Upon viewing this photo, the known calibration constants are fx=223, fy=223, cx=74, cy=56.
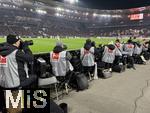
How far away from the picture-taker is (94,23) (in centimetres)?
7931

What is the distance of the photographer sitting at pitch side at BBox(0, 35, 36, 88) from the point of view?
3.86 m

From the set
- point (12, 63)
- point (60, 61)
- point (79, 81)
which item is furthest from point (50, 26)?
point (12, 63)

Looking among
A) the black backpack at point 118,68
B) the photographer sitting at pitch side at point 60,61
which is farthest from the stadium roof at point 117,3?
the photographer sitting at pitch side at point 60,61

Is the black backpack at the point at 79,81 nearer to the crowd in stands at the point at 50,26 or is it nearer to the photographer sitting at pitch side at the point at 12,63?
the photographer sitting at pitch side at the point at 12,63

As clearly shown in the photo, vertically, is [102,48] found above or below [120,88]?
above

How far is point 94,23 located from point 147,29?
23.4 m

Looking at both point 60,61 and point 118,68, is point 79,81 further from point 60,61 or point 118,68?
point 118,68

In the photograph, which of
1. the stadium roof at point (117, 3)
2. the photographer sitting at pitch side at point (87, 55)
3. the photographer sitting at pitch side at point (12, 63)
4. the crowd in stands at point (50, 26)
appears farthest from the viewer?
the stadium roof at point (117, 3)

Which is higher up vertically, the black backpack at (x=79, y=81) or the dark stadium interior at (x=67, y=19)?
the dark stadium interior at (x=67, y=19)

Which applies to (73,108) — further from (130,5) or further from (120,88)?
(130,5)

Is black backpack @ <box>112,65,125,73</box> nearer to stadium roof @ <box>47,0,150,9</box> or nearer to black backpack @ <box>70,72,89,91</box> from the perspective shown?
black backpack @ <box>70,72,89,91</box>

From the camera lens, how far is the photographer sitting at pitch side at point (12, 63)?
3855mm

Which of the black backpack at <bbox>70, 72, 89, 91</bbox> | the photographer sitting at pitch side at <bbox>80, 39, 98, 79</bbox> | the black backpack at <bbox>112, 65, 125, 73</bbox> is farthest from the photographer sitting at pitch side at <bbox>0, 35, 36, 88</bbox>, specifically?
the black backpack at <bbox>112, 65, 125, 73</bbox>

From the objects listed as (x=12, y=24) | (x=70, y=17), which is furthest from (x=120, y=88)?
(x=70, y=17)
